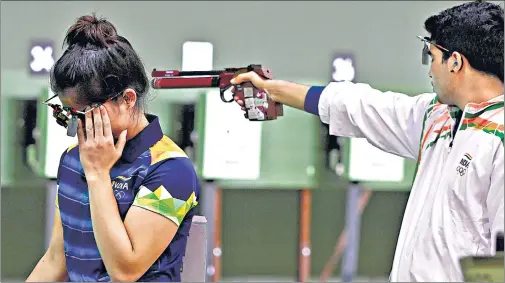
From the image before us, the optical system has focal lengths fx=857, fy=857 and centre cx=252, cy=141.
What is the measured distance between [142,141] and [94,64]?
196 millimetres

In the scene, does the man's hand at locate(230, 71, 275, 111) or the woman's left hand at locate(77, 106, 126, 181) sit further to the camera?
the man's hand at locate(230, 71, 275, 111)

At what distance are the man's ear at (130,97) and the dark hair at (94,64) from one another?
11mm

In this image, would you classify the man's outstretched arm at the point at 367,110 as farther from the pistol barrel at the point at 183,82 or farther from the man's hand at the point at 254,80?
the pistol barrel at the point at 183,82

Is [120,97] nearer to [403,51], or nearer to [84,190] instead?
[84,190]

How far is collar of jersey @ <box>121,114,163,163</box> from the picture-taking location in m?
1.79

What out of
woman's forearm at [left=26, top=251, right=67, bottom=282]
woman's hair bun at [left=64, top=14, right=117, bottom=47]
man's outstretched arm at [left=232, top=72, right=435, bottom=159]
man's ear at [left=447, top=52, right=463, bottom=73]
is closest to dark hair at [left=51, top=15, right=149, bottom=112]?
woman's hair bun at [left=64, top=14, right=117, bottom=47]

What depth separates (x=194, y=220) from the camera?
76.7 inches

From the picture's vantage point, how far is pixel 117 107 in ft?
5.84

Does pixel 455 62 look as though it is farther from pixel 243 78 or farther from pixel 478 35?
pixel 243 78

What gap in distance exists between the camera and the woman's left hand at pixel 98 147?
1740 mm

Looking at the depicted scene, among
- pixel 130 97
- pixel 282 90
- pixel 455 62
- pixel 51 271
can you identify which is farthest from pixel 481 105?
pixel 51 271

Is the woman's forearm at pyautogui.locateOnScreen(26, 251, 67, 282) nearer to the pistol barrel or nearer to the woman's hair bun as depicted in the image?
the woman's hair bun

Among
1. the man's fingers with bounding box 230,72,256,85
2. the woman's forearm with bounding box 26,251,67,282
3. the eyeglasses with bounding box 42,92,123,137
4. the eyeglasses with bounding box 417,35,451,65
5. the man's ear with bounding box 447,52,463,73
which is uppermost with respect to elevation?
the eyeglasses with bounding box 417,35,451,65

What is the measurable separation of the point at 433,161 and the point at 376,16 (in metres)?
3.12
